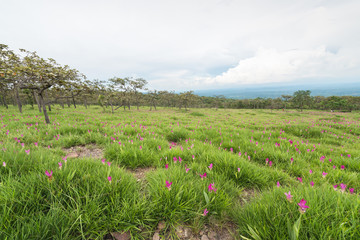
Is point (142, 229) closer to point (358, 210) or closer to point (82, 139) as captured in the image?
point (358, 210)

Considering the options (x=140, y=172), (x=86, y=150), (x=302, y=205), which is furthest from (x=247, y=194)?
(x=86, y=150)

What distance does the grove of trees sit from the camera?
18.5ft

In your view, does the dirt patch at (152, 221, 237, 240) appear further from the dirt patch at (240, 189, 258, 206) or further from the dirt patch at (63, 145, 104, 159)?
the dirt patch at (63, 145, 104, 159)

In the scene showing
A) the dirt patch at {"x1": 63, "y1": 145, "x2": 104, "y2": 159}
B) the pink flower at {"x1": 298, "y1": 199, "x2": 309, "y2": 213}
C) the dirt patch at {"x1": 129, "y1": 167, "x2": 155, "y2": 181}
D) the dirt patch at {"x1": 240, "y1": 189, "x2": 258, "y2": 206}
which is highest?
the pink flower at {"x1": 298, "y1": 199, "x2": 309, "y2": 213}

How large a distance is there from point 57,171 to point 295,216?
126 inches

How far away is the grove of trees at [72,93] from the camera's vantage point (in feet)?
18.5

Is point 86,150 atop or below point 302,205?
below

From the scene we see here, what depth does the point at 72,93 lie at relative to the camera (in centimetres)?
742

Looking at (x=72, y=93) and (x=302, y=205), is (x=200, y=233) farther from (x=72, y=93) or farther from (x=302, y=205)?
(x=72, y=93)

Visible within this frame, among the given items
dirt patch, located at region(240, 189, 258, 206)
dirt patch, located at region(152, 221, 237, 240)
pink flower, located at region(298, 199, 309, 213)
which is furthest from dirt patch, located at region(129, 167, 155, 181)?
pink flower, located at region(298, 199, 309, 213)

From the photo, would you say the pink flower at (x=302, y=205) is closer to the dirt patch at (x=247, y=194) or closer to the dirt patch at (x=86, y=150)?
the dirt patch at (x=247, y=194)

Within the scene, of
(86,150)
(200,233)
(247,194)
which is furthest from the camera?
(86,150)

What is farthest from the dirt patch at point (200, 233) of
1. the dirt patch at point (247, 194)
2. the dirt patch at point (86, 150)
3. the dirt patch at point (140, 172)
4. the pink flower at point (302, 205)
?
the dirt patch at point (86, 150)

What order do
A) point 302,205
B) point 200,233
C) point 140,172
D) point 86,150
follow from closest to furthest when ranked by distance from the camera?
1. point 302,205
2. point 200,233
3. point 140,172
4. point 86,150
